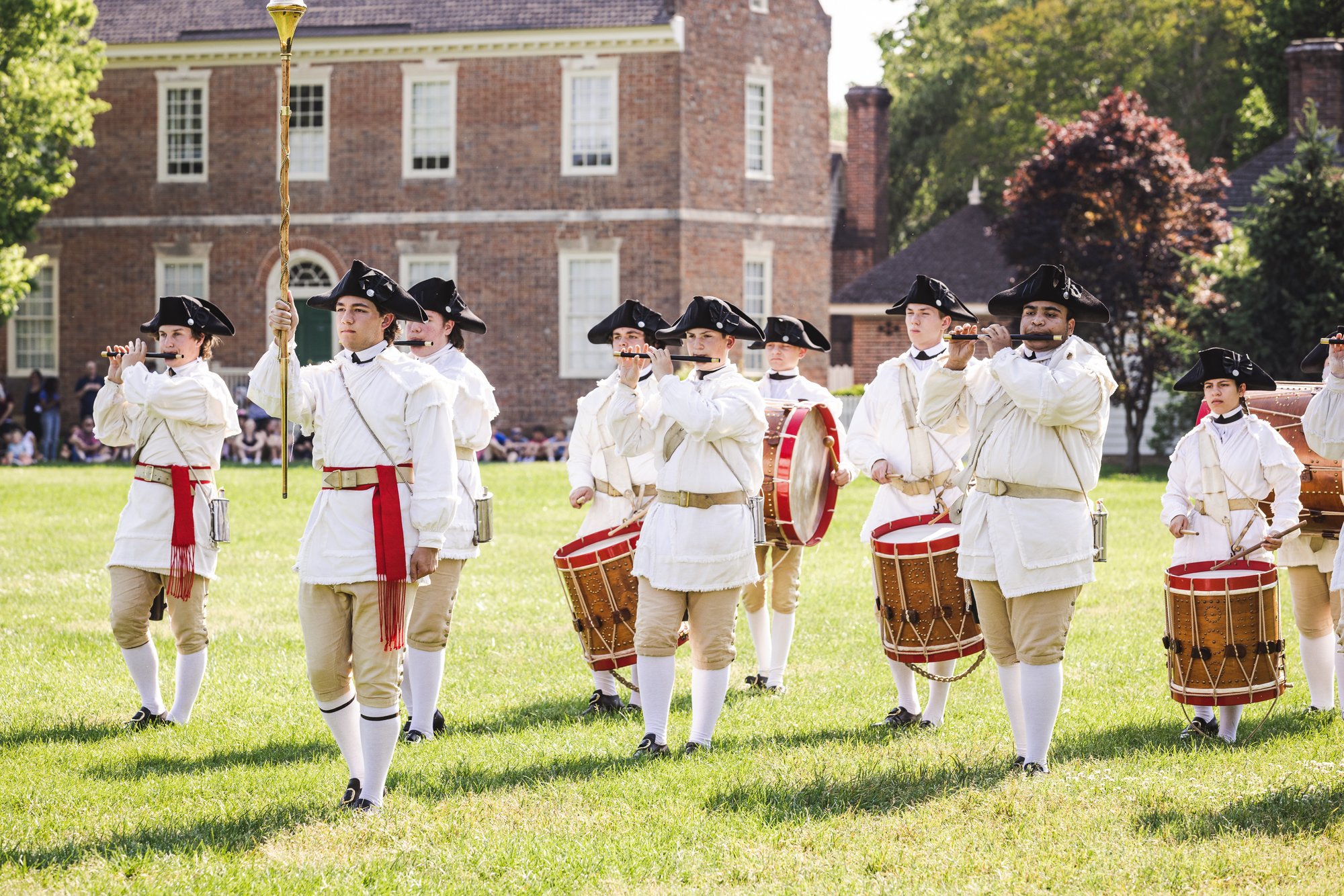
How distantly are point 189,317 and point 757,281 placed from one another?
2421 cm

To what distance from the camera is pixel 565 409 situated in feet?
103

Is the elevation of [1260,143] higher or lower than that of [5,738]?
higher

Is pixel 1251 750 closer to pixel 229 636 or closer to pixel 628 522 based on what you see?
pixel 628 522

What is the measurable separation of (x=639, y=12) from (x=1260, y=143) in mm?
20219

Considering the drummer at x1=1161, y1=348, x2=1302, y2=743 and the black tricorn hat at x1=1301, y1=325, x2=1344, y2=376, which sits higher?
the black tricorn hat at x1=1301, y1=325, x2=1344, y2=376

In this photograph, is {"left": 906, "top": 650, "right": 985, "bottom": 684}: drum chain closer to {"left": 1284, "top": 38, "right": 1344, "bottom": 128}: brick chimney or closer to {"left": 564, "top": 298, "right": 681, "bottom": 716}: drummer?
{"left": 564, "top": 298, "right": 681, "bottom": 716}: drummer

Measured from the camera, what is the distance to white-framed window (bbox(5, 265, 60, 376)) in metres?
33.5

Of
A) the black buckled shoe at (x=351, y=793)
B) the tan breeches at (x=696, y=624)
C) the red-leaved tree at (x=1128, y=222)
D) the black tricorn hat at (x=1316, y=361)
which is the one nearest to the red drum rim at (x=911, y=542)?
the tan breeches at (x=696, y=624)

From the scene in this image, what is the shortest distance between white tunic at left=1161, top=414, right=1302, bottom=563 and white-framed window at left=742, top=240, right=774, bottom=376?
23.0m

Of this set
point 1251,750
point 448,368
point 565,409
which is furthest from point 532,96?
point 1251,750

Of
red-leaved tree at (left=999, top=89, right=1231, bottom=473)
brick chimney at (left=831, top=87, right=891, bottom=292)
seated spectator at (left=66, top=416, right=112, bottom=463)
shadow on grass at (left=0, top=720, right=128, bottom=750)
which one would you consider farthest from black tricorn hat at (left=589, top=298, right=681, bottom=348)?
brick chimney at (left=831, top=87, right=891, bottom=292)

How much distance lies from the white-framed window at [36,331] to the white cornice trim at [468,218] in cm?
141

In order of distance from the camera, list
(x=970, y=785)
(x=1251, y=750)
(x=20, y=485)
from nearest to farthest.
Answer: (x=970, y=785) < (x=1251, y=750) < (x=20, y=485)

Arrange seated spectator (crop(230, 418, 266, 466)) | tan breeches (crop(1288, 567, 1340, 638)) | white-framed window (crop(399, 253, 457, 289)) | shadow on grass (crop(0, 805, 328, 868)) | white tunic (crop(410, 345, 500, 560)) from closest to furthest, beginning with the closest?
shadow on grass (crop(0, 805, 328, 868)), white tunic (crop(410, 345, 500, 560)), tan breeches (crop(1288, 567, 1340, 638)), seated spectator (crop(230, 418, 266, 466)), white-framed window (crop(399, 253, 457, 289))
